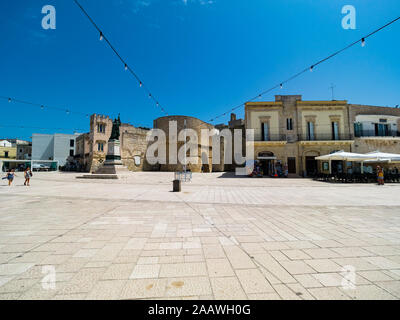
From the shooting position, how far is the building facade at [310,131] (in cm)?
1833

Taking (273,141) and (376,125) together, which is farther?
(376,125)

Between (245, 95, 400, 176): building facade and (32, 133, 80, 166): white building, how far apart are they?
128ft

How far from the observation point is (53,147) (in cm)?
3819

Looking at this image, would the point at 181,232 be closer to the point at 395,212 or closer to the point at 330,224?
the point at 330,224

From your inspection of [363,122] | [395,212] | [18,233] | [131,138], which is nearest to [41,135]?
[131,138]

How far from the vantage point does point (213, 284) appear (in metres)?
1.82

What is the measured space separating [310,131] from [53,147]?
4819cm

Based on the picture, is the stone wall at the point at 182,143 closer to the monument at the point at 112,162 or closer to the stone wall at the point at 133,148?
the stone wall at the point at 133,148

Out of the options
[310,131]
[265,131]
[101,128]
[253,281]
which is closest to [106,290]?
[253,281]

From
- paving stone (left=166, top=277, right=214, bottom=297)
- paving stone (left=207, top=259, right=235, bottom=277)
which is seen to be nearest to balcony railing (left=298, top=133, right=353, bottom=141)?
paving stone (left=207, top=259, right=235, bottom=277)

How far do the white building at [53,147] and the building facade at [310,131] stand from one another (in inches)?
1537

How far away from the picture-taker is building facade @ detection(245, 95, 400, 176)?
60.1 feet

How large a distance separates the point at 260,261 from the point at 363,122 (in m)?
23.9

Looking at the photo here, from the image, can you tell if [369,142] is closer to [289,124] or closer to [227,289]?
[289,124]
